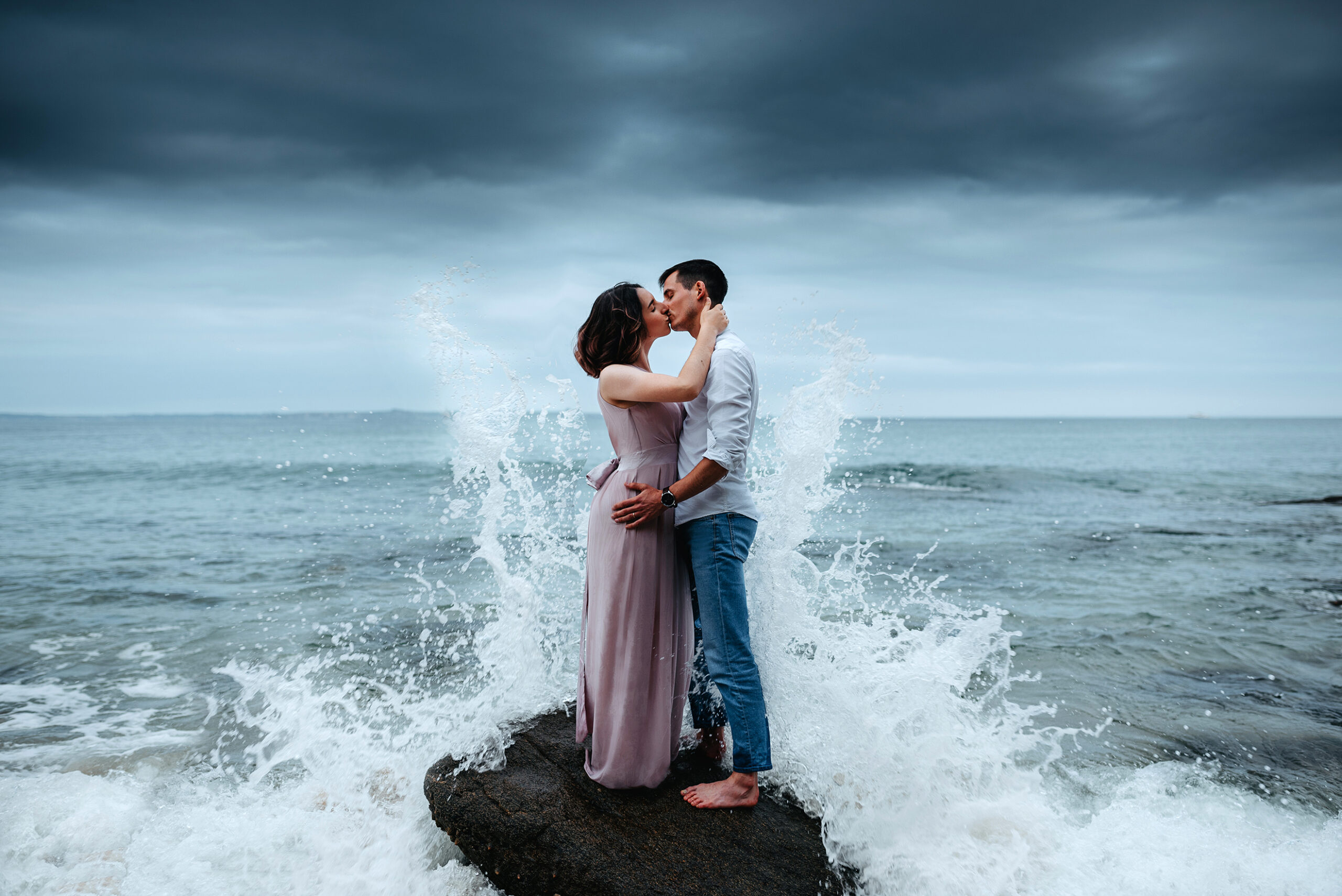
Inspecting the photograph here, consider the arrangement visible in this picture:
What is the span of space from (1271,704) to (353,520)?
53.9ft

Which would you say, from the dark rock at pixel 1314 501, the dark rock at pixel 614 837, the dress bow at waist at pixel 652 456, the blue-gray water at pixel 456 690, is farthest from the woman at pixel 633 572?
the dark rock at pixel 1314 501

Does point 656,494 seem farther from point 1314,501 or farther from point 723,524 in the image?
point 1314,501

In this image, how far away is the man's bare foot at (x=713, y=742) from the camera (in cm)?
414

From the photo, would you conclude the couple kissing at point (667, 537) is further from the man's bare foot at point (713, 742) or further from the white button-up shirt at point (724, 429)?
the man's bare foot at point (713, 742)

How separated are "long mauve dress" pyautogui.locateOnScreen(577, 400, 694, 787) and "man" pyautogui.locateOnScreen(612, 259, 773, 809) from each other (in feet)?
0.33

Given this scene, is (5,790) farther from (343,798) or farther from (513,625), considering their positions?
(513,625)

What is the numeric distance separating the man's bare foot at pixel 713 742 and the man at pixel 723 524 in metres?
0.31

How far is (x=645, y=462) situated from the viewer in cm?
381

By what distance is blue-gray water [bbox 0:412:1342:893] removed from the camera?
13.6 feet

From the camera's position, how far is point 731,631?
3.69 metres

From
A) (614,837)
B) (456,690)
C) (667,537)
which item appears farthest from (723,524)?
(456,690)

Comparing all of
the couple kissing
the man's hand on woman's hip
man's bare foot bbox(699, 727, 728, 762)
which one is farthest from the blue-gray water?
the man's hand on woman's hip

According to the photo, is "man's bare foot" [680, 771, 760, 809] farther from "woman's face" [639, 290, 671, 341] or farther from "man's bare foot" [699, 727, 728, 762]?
"woman's face" [639, 290, 671, 341]

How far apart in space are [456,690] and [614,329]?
165 inches
